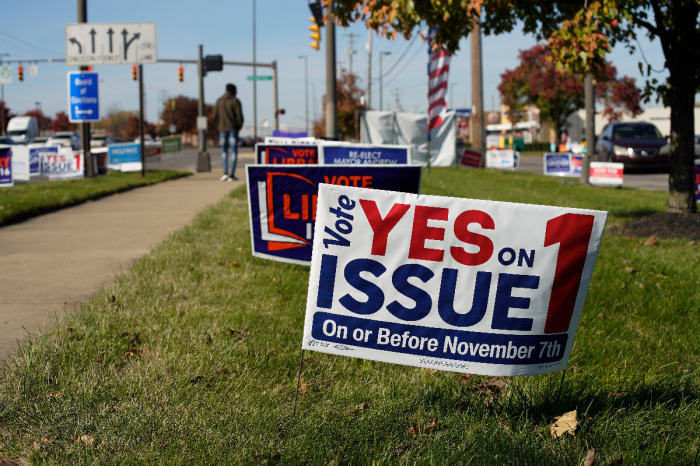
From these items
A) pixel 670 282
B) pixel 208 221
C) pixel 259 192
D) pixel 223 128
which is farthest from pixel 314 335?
pixel 223 128

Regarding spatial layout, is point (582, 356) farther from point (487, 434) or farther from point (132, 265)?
point (132, 265)

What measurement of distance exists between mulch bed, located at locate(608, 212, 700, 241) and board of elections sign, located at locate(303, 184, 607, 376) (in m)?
5.64


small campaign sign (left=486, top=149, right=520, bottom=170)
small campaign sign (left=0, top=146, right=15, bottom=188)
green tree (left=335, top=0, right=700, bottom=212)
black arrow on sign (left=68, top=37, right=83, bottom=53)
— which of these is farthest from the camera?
small campaign sign (left=486, top=149, right=520, bottom=170)

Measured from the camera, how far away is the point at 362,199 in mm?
2711

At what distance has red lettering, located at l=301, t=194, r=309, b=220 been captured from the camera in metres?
5.28

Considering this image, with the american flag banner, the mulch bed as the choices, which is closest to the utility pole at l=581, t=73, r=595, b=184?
the american flag banner

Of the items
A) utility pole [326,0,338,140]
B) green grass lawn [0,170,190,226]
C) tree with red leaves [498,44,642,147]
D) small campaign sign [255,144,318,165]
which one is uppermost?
tree with red leaves [498,44,642,147]

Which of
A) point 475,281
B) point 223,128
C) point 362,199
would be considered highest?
point 223,128

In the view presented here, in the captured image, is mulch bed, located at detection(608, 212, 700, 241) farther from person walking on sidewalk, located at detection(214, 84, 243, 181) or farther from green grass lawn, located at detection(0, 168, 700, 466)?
person walking on sidewalk, located at detection(214, 84, 243, 181)

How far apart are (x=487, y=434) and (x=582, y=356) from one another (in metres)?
1.32

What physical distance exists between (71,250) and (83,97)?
956cm

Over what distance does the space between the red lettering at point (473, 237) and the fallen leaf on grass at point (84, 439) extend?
162cm

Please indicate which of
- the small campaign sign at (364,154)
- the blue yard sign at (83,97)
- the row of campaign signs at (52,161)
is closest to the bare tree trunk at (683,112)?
the small campaign sign at (364,154)

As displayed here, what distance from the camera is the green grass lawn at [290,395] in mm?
2482
